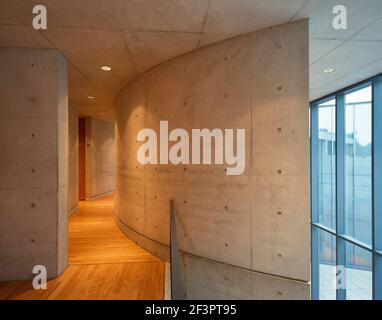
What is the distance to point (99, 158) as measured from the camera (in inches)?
368

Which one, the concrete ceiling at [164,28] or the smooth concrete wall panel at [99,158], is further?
the smooth concrete wall panel at [99,158]

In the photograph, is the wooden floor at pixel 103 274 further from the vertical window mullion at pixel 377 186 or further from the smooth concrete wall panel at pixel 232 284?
the vertical window mullion at pixel 377 186

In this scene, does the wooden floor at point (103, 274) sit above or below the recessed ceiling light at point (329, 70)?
below

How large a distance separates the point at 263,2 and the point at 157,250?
3699 mm

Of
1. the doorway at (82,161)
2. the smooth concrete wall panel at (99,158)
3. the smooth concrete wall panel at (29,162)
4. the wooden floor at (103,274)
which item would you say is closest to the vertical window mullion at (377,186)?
the wooden floor at (103,274)

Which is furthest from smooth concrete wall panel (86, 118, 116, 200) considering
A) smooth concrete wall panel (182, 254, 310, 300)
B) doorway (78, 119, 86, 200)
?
smooth concrete wall panel (182, 254, 310, 300)

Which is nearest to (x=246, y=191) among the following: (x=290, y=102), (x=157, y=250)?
(x=290, y=102)

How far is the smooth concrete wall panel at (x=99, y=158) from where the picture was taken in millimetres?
8703

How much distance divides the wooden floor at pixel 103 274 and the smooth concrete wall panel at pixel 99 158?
4.23 m

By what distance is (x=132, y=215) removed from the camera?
4520 mm

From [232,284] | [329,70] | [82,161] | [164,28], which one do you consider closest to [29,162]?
[164,28]

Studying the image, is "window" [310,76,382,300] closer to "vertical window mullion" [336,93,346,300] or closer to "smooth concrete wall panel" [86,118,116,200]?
"vertical window mullion" [336,93,346,300]
